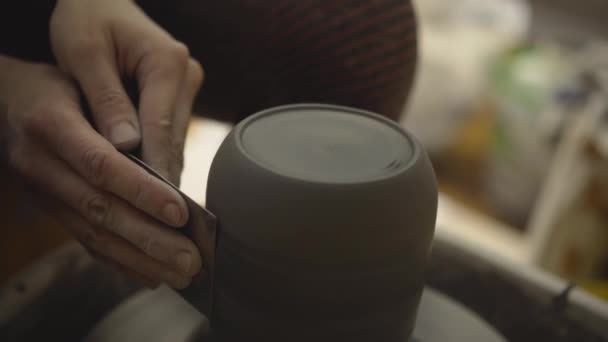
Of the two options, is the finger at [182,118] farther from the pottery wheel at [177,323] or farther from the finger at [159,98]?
the pottery wheel at [177,323]

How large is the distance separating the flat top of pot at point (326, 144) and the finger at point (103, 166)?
72mm

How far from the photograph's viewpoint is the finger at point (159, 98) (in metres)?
0.55

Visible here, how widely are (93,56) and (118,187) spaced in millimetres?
150

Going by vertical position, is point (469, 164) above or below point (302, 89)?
below

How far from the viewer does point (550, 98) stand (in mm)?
1326

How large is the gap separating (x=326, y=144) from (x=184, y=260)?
143 mm

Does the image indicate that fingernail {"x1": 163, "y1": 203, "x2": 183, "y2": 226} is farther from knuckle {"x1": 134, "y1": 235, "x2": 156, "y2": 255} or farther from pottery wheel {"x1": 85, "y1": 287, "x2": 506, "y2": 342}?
pottery wheel {"x1": 85, "y1": 287, "x2": 506, "y2": 342}

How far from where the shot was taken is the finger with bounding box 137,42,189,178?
55 cm

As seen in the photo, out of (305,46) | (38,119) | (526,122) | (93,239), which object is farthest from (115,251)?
(526,122)

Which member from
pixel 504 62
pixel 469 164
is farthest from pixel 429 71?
pixel 469 164

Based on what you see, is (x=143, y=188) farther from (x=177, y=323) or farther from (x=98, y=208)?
(x=177, y=323)

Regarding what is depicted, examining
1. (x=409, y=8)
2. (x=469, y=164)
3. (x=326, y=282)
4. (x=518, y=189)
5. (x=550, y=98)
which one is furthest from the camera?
(x=469, y=164)

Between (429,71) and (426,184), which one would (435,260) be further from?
(429,71)

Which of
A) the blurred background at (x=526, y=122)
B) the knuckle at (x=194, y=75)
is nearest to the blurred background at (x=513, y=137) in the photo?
the blurred background at (x=526, y=122)
